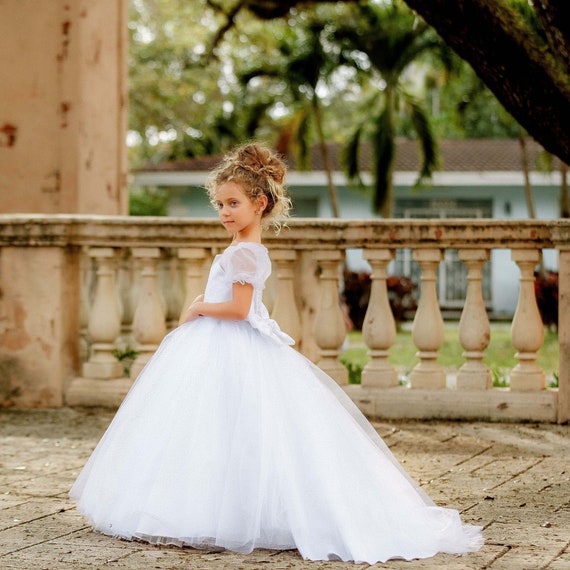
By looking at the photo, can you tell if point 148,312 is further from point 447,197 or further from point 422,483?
point 447,197

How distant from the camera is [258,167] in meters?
4.46

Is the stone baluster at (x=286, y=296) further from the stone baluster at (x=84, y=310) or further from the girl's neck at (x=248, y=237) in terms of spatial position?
the girl's neck at (x=248, y=237)

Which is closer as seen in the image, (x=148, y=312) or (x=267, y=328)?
(x=267, y=328)

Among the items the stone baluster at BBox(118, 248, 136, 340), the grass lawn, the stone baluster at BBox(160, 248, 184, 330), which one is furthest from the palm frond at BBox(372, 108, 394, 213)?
the stone baluster at BBox(160, 248, 184, 330)

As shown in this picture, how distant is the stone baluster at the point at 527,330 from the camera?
6.87 m

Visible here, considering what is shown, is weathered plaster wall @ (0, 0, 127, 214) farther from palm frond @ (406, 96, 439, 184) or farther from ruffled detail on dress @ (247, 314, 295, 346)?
palm frond @ (406, 96, 439, 184)

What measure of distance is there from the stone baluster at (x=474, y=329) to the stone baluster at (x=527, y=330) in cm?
18

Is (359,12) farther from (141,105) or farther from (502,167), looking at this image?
(141,105)

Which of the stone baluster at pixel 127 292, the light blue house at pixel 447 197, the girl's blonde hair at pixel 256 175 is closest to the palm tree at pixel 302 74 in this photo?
the light blue house at pixel 447 197

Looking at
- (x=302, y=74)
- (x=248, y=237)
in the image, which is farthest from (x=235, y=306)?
(x=302, y=74)

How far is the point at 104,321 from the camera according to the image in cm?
Result: 750

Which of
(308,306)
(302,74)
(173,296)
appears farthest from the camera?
(302,74)

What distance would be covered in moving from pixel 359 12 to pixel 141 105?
8138 millimetres

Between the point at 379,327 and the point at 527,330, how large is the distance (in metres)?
0.91
